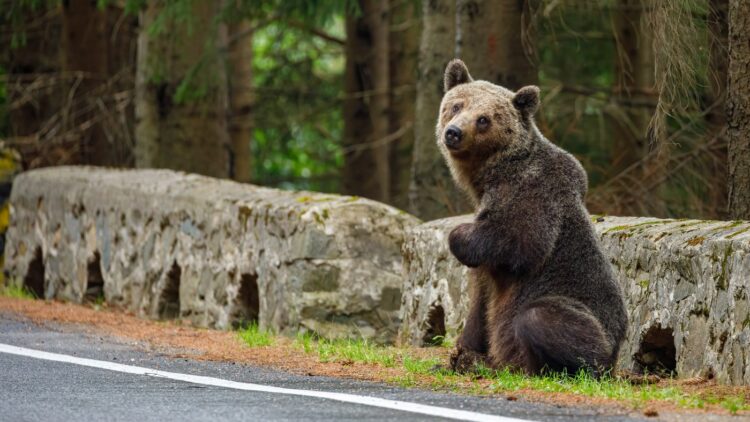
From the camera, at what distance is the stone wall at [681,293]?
19.9ft

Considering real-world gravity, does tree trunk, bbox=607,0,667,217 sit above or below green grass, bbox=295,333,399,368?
above

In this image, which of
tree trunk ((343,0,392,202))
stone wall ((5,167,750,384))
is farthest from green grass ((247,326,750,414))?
tree trunk ((343,0,392,202))

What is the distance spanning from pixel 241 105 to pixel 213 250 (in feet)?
33.9

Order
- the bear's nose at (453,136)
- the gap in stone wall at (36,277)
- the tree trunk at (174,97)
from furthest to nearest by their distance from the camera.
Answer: the tree trunk at (174,97) → the gap in stone wall at (36,277) → the bear's nose at (453,136)

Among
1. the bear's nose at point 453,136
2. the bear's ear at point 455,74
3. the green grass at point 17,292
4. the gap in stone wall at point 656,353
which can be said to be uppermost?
the bear's ear at point 455,74

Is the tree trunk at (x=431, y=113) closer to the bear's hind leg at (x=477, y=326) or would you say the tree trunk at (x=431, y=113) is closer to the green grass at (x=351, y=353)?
the green grass at (x=351, y=353)

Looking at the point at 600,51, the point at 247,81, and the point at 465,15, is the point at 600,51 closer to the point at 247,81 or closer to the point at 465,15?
the point at 247,81

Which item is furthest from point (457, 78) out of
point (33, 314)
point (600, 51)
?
point (600, 51)

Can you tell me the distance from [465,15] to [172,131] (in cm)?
563

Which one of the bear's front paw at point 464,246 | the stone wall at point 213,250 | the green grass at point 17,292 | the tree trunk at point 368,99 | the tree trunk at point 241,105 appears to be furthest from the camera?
the tree trunk at point 241,105

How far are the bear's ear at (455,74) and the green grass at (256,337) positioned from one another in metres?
2.30

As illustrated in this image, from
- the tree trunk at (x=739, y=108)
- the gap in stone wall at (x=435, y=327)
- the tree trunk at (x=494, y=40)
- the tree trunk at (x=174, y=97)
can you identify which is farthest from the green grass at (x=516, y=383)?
the tree trunk at (x=174, y=97)

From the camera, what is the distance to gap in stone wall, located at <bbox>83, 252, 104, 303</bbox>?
12.5 metres

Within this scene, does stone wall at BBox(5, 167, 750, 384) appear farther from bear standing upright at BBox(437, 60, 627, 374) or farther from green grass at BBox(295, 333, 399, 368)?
green grass at BBox(295, 333, 399, 368)
